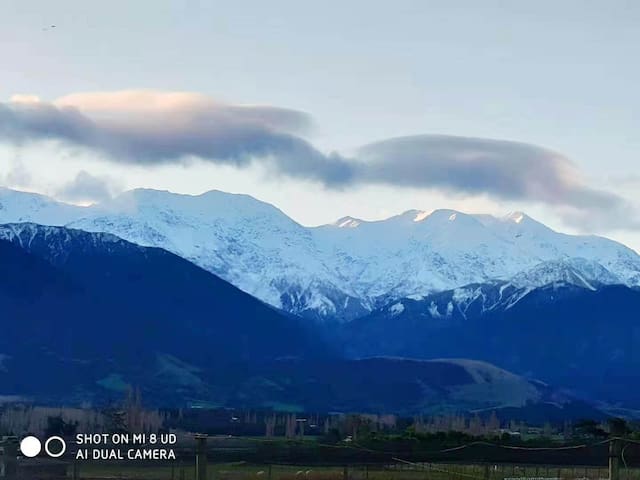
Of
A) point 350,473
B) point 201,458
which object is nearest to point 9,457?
point 201,458

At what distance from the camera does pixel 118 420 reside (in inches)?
5157

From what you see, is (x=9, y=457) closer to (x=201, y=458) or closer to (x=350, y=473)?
(x=201, y=458)

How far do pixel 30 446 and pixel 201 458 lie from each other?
3982mm

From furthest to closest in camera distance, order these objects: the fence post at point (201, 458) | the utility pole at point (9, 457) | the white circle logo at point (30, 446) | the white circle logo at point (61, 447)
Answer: the fence post at point (201, 458)
the white circle logo at point (61, 447)
the white circle logo at point (30, 446)
the utility pole at point (9, 457)

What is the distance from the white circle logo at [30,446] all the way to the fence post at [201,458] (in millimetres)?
3673

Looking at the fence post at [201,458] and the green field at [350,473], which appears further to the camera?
the green field at [350,473]

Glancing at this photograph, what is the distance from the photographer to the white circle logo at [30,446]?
35844 mm

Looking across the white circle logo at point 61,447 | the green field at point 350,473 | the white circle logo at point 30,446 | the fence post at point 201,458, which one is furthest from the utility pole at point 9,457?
the green field at point 350,473

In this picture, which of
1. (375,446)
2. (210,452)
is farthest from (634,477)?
(210,452)

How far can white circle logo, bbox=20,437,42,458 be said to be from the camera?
35.8 metres

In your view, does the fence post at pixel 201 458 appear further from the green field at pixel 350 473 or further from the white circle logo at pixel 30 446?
the green field at pixel 350 473

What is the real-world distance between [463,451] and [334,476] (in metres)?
13.5

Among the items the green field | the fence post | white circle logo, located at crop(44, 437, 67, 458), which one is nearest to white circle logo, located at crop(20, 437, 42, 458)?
white circle logo, located at crop(44, 437, 67, 458)

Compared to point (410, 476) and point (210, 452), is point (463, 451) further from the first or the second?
point (410, 476)
